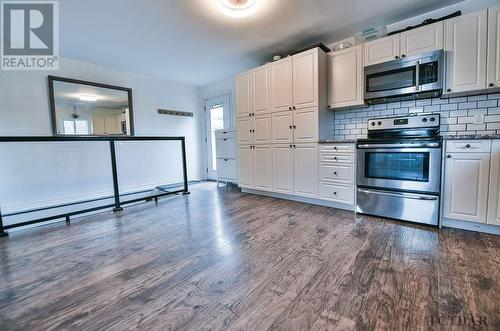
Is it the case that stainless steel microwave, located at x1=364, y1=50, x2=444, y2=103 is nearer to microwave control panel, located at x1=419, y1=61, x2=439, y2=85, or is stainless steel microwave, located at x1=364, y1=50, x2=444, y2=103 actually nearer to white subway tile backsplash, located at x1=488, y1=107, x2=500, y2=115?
microwave control panel, located at x1=419, y1=61, x2=439, y2=85

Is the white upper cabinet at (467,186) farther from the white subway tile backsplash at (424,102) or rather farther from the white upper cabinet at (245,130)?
the white upper cabinet at (245,130)

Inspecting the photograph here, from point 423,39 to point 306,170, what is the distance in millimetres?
1976

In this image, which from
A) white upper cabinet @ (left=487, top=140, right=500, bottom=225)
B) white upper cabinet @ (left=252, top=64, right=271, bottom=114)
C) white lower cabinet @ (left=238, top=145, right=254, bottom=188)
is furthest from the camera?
white lower cabinet @ (left=238, top=145, right=254, bottom=188)

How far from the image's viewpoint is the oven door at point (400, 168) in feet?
Answer: 7.39

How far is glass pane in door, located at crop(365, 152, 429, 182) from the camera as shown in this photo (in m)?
2.33

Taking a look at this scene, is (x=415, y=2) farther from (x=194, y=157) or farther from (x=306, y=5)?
(x=194, y=157)

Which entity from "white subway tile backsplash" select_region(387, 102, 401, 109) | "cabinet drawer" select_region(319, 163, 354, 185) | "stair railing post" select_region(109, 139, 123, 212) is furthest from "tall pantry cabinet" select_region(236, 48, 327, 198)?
"stair railing post" select_region(109, 139, 123, 212)

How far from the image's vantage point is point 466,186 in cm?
210

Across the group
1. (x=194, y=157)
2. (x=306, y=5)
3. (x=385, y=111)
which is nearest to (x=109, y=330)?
(x=306, y=5)

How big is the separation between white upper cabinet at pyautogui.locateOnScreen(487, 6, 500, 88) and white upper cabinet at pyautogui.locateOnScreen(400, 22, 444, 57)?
35 centimetres

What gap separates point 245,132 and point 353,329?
3273mm

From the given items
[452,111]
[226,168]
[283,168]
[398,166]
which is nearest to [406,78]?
[452,111]

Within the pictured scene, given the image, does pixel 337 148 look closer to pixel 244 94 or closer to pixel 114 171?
pixel 244 94

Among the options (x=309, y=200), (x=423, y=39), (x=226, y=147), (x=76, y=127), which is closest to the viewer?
(x=423, y=39)
